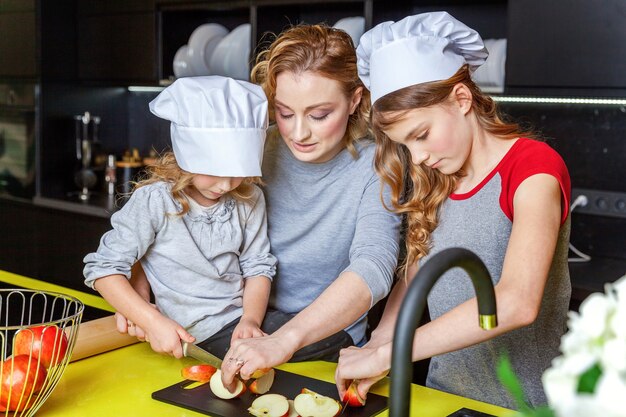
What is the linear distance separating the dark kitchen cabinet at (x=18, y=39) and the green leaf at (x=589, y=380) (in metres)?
3.61

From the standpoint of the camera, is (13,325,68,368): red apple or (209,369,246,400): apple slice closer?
(13,325,68,368): red apple

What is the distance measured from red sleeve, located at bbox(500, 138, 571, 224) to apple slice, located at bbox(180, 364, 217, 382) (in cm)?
58

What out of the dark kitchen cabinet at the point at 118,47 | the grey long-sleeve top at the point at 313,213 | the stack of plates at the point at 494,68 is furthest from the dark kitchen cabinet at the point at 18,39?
the grey long-sleeve top at the point at 313,213

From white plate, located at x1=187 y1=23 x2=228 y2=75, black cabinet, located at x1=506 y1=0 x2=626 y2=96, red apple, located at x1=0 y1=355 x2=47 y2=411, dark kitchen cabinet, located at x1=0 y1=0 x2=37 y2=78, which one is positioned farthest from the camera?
dark kitchen cabinet, located at x1=0 y1=0 x2=37 y2=78

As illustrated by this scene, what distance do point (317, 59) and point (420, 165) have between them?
11.3 inches

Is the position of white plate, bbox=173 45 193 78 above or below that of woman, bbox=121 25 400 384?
above

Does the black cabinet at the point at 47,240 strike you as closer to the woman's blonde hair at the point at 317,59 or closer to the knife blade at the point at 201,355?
the woman's blonde hair at the point at 317,59

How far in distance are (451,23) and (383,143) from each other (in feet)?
0.98

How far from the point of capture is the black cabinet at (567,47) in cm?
235

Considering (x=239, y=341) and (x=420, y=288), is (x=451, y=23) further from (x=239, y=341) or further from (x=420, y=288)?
(x=420, y=288)

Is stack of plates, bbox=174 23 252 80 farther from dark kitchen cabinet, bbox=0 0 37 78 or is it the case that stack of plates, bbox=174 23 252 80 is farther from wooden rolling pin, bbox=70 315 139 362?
wooden rolling pin, bbox=70 315 139 362

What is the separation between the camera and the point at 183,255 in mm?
1557

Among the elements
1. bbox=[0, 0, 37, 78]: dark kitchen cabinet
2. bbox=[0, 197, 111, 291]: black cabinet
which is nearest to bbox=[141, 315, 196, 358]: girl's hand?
bbox=[0, 197, 111, 291]: black cabinet

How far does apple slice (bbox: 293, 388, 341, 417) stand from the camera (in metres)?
1.22
